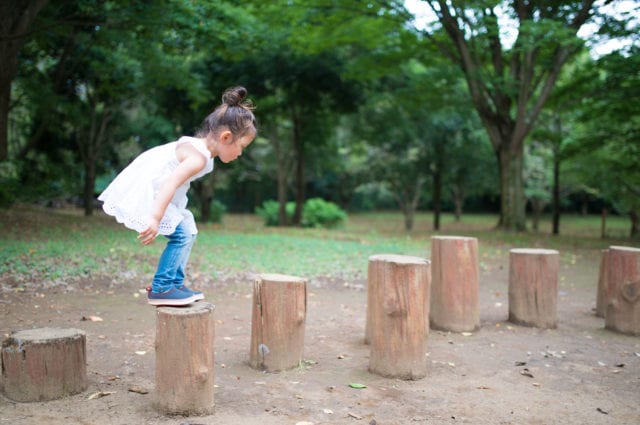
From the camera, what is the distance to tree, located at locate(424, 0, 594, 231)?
12023 millimetres

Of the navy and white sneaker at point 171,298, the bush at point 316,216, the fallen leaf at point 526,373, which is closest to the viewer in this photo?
the navy and white sneaker at point 171,298

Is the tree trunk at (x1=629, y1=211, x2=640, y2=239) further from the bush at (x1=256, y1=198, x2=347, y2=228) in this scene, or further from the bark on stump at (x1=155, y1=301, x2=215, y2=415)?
the bark on stump at (x1=155, y1=301, x2=215, y2=415)

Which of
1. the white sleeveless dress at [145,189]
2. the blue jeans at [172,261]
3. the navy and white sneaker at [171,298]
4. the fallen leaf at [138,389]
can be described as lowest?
the fallen leaf at [138,389]

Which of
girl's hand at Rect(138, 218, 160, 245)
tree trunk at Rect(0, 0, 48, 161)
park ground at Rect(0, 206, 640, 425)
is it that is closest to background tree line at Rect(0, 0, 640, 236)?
tree trunk at Rect(0, 0, 48, 161)

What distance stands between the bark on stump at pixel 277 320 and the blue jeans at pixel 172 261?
82 cm

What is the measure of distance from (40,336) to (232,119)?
74.1 inches

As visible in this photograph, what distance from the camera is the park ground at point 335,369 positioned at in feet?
11.9

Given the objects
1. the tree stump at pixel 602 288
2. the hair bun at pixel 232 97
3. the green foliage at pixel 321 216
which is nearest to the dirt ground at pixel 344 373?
the tree stump at pixel 602 288

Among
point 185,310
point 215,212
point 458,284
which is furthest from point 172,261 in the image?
point 215,212

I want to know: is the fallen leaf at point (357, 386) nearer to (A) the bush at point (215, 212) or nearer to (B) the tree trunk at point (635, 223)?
(B) the tree trunk at point (635, 223)

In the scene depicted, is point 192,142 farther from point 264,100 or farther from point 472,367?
point 264,100

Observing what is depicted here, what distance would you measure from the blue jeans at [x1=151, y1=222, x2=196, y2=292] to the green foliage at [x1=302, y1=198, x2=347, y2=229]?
64.9 feet

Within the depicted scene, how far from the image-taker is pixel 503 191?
1667cm

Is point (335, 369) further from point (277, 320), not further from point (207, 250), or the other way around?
point (207, 250)
